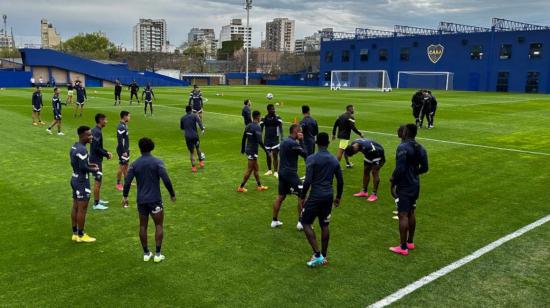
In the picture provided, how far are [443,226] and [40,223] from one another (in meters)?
8.08

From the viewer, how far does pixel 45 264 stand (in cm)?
702

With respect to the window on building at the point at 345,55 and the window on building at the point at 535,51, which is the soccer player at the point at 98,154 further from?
the window on building at the point at 345,55

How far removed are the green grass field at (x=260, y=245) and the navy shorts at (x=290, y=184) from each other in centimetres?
79

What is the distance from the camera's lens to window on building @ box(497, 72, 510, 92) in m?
67.7

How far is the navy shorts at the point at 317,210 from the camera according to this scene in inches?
269

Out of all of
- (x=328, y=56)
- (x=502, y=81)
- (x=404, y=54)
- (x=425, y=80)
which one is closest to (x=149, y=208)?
(x=502, y=81)

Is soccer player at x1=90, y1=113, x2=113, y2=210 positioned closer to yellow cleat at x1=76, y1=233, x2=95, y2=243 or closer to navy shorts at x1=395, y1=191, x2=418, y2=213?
yellow cleat at x1=76, y1=233, x2=95, y2=243

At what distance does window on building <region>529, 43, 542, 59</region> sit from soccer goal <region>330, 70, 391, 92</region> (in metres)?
20.4

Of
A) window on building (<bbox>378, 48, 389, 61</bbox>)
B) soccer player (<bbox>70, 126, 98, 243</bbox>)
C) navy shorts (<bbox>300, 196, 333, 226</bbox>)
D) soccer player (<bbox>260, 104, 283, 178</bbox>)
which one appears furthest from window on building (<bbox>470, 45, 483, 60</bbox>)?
soccer player (<bbox>70, 126, 98, 243</bbox>)

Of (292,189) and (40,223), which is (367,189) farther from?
(40,223)

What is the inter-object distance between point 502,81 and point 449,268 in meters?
70.1

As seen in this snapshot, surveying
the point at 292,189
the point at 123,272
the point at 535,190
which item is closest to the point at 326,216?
the point at 292,189

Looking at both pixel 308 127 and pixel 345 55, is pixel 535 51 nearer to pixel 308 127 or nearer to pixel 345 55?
pixel 345 55

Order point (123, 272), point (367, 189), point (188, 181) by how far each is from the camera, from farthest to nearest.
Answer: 1. point (188, 181)
2. point (367, 189)
3. point (123, 272)
